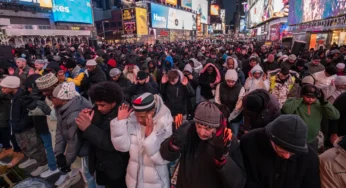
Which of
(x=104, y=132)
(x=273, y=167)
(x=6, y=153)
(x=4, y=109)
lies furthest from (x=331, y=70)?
(x=6, y=153)

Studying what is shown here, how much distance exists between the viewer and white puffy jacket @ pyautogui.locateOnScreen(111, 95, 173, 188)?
213 cm

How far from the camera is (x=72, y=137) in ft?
8.71

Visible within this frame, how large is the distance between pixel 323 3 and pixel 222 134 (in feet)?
87.5

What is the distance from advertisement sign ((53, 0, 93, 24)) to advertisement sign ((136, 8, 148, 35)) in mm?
11062

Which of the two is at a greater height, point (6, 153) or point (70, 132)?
point (70, 132)

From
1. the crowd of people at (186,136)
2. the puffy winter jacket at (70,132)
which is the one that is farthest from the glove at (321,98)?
the puffy winter jacket at (70,132)

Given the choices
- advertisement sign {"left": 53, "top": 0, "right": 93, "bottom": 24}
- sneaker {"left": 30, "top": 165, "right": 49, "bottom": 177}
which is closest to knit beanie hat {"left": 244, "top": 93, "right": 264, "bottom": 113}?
sneaker {"left": 30, "top": 165, "right": 49, "bottom": 177}

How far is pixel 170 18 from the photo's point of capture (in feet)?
228

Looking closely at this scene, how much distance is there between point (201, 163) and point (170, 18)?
72.6 metres

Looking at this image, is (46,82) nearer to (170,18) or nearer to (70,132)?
(70,132)

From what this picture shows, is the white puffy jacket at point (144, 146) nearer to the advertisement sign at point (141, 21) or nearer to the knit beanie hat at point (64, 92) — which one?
the knit beanie hat at point (64, 92)

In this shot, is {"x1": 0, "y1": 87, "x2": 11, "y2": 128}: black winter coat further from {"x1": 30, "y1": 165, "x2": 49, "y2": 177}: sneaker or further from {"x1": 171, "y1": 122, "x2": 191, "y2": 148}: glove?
{"x1": 171, "y1": 122, "x2": 191, "y2": 148}: glove

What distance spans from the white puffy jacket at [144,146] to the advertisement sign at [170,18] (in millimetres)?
60749

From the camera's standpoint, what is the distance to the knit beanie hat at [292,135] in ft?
5.26
